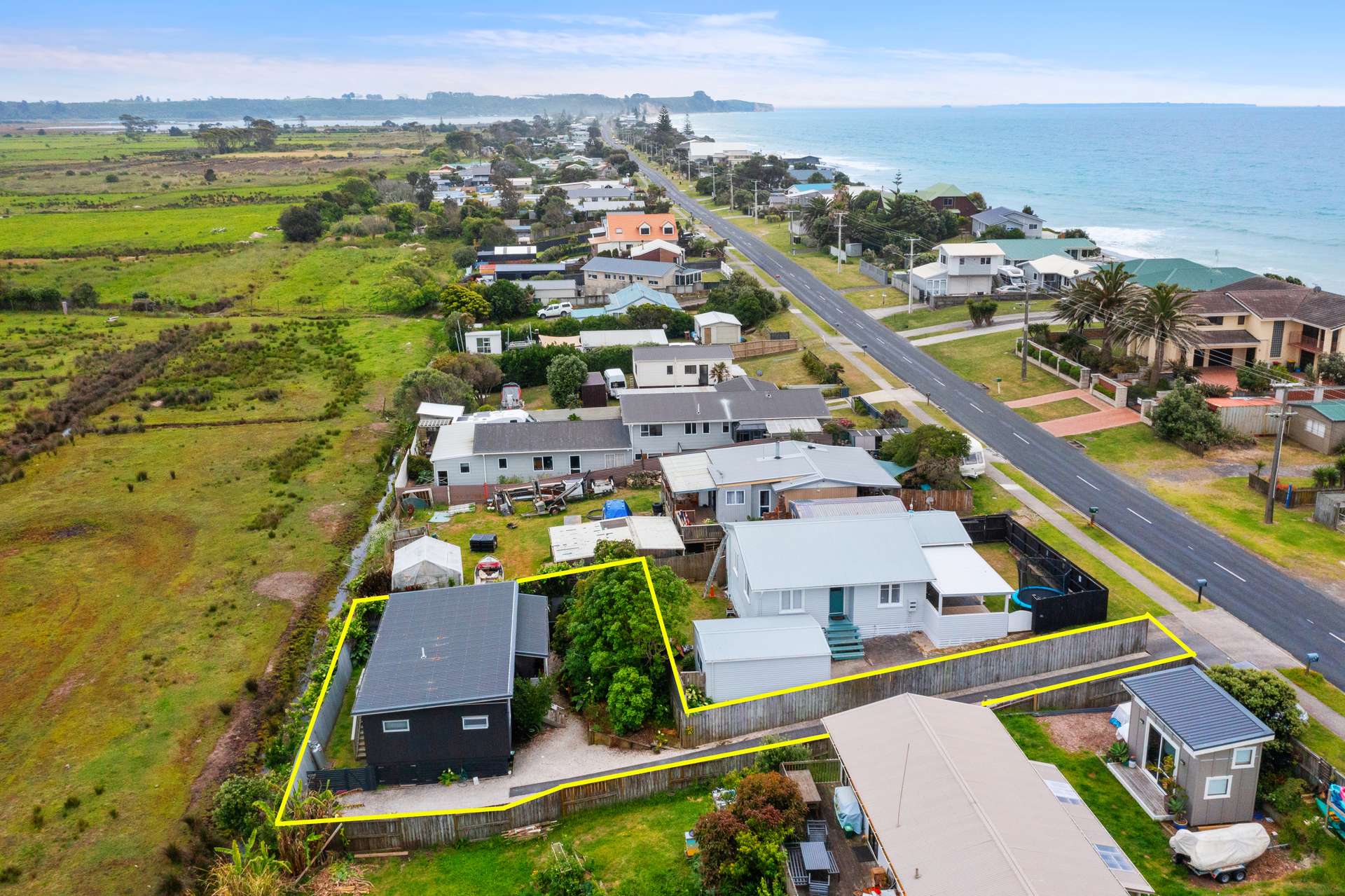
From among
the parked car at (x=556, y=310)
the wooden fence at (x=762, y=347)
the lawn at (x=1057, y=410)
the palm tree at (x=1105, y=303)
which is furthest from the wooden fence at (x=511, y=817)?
the parked car at (x=556, y=310)

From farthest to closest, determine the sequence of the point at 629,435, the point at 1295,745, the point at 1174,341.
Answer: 1. the point at 1174,341
2. the point at 629,435
3. the point at 1295,745

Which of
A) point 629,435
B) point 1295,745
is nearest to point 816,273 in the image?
point 629,435

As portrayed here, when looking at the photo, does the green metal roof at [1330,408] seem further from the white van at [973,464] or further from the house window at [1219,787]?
the house window at [1219,787]

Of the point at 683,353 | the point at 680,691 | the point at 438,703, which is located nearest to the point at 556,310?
the point at 683,353

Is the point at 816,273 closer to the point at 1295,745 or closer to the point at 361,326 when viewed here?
the point at 361,326

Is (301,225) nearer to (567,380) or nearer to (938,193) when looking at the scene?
(567,380)

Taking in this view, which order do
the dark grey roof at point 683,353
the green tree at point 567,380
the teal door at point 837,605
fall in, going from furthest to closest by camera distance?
the dark grey roof at point 683,353 < the green tree at point 567,380 < the teal door at point 837,605
